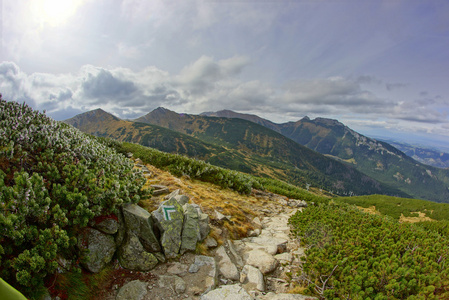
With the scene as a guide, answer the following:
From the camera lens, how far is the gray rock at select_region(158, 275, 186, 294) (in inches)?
219

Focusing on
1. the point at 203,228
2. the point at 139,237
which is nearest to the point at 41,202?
the point at 139,237

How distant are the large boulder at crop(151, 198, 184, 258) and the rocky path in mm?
384

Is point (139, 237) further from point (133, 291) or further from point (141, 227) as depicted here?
point (133, 291)

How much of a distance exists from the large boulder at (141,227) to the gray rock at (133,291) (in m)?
1.07

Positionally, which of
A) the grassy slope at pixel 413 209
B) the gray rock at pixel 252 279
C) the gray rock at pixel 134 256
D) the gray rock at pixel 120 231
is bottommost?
the grassy slope at pixel 413 209

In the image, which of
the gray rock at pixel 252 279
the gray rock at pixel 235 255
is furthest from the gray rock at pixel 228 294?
the gray rock at pixel 235 255

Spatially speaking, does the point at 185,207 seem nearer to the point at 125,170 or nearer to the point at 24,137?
the point at 125,170

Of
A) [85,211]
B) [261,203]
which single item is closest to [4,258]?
[85,211]

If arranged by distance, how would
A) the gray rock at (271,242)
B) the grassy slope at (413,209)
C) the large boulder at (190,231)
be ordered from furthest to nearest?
the grassy slope at (413,209), the gray rock at (271,242), the large boulder at (190,231)

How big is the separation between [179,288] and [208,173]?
1332 centimetres

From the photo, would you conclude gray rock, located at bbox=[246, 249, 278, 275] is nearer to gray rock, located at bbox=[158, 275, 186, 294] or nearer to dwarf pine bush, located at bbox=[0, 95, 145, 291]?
gray rock, located at bbox=[158, 275, 186, 294]

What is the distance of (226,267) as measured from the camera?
678 cm

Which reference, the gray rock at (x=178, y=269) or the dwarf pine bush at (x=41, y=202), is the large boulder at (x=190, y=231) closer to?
the gray rock at (x=178, y=269)

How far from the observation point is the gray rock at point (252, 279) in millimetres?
6105
